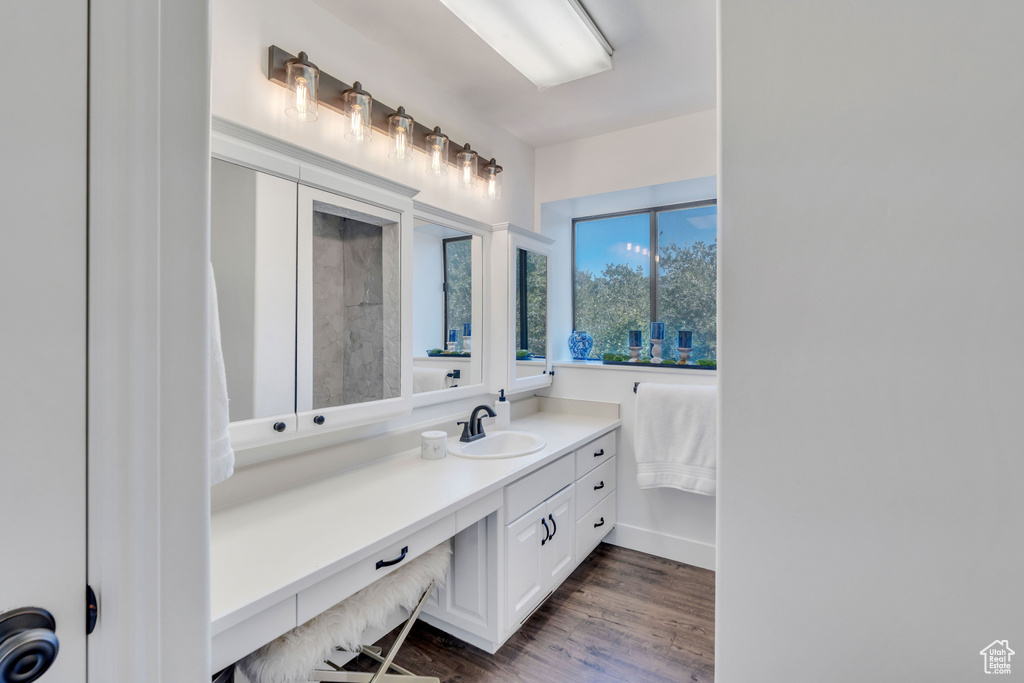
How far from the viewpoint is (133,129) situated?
0.46 m

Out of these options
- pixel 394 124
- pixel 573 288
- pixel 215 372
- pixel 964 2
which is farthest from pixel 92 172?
pixel 573 288

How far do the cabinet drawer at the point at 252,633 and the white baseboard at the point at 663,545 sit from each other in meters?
2.14

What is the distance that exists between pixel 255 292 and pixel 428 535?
912 millimetres

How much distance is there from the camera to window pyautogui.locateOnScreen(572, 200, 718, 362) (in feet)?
8.80

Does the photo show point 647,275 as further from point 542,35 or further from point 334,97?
point 334,97

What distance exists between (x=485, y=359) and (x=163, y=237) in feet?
6.22

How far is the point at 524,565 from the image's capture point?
69.2 inches

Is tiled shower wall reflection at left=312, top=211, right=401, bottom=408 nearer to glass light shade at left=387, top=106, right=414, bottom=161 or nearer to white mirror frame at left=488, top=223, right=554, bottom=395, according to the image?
glass light shade at left=387, top=106, right=414, bottom=161

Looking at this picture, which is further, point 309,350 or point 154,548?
point 309,350

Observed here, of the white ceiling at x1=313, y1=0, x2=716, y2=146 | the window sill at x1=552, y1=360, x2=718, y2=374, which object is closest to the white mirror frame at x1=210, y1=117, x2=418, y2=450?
the white ceiling at x1=313, y1=0, x2=716, y2=146

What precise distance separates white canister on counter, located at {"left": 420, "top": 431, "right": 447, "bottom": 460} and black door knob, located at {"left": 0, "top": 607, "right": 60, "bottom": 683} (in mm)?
1422

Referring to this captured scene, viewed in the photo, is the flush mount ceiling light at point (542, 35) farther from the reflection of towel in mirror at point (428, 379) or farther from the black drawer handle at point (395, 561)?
the black drawer handle at point (395, 561)

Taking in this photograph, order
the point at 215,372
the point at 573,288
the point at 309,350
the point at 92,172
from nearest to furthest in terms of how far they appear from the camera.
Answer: the point at 92,172
the point at 215,372
the point at 309,350
the point at 573,288

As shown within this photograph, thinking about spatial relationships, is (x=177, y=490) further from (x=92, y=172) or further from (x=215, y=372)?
(x=215, y=372)
